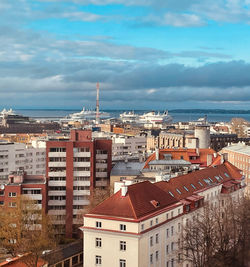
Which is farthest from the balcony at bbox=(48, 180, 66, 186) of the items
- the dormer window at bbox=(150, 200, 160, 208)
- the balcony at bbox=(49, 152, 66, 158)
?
the dormer window at bbox=(150, 200, 160, 208)

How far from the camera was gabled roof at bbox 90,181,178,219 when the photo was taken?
4988 centimetres

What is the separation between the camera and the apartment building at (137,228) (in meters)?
48.8

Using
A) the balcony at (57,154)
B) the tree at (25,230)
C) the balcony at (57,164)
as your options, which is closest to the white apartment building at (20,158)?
the balcony at (57,154)

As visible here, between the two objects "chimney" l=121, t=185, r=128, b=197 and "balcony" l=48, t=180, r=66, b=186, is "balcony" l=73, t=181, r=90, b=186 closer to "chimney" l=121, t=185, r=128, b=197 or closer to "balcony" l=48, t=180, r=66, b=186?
"balcony" l=48, t=180, r=66, b=186

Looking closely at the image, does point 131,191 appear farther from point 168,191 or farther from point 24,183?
point 24,183

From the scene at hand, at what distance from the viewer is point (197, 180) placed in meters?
70.2

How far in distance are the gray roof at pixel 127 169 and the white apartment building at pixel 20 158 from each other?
2989 centimetres

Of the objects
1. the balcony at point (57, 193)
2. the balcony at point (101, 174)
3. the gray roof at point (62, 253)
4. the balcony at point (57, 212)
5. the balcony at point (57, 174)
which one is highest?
the balcony at point (57, 174)

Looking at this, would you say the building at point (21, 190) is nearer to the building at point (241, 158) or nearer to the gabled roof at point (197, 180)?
the gabled roof at point (197, 180)

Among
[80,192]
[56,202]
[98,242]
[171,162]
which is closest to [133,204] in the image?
[98,242]

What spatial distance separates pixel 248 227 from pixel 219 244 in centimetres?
558

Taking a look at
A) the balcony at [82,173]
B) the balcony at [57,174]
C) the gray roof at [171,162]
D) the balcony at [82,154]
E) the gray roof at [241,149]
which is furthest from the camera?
the gray roof at [241,149]

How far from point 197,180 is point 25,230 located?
84.3 feet

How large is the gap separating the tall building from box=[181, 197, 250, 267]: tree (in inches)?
1064
